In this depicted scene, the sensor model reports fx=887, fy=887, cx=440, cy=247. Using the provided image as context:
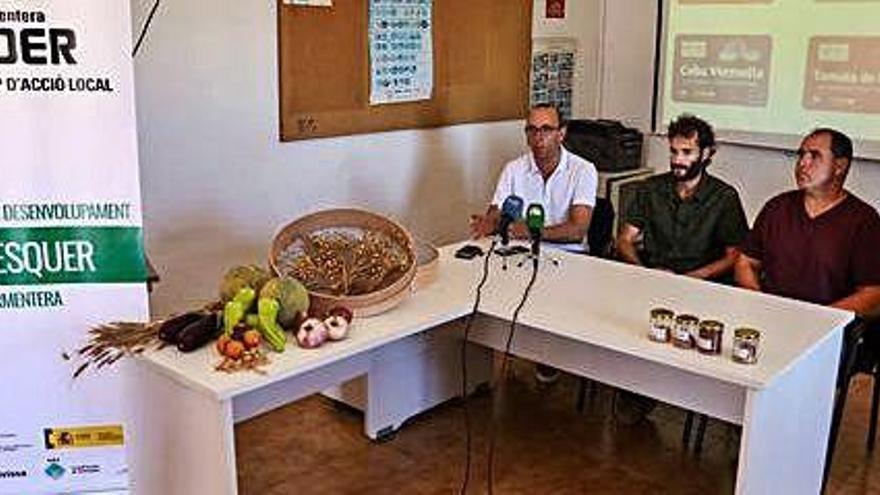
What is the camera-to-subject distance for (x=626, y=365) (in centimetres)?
257

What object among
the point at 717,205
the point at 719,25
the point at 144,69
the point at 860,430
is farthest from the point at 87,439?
the point at 719,25

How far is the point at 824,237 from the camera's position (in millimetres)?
2910

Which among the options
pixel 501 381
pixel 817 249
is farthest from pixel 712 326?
pixel 501 381

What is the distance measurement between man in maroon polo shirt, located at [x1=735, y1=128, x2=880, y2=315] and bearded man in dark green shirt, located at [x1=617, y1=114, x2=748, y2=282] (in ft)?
0.62

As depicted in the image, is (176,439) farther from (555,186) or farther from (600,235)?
(600,235)

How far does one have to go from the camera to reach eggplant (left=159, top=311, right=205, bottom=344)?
7.21 feet

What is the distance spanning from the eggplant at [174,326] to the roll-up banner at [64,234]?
26 centimetres

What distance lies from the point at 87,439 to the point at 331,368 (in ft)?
2.34

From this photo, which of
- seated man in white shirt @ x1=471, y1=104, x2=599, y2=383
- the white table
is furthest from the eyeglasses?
the white table

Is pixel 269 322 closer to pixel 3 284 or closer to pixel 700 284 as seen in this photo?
pixel 3 284

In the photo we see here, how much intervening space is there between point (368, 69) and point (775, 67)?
82.9 inches

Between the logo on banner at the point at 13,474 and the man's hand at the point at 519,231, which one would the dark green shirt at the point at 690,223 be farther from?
Answer: the logo on banner at the point at 13,474

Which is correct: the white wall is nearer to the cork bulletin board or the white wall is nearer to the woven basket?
the cork bulletin board

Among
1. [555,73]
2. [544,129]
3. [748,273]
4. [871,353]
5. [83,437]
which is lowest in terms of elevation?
[83,437]
